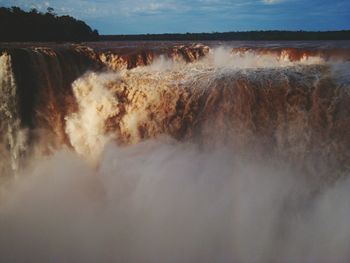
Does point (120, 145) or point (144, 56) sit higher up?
point (144, 56)

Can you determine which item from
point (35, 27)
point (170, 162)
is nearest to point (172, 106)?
point (170, 162)

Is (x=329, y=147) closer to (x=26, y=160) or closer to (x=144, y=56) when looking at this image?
(x=144, y=56)

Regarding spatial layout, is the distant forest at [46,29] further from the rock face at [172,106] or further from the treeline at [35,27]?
the rock face at [172,106]

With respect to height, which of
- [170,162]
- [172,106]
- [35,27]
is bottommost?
[170,162]

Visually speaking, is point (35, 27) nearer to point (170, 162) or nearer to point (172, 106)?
point (172, 106)

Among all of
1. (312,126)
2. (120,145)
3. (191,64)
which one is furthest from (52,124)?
(312,126)

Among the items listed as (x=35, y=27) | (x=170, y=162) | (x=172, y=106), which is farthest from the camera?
(x=35, y=27)
